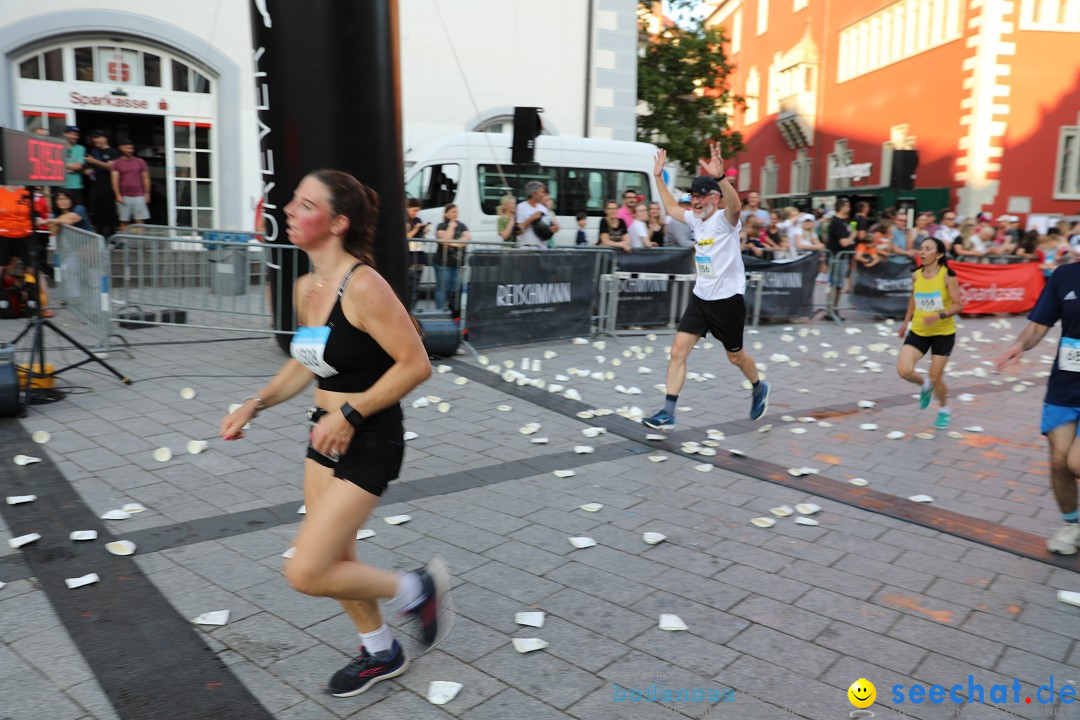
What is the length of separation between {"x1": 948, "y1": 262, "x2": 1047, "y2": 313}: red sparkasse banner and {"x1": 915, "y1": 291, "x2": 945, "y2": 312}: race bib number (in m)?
9.25

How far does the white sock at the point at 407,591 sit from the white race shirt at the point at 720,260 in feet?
14.5

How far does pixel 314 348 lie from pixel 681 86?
28.4 m

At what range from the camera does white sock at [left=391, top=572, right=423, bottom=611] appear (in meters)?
3.04

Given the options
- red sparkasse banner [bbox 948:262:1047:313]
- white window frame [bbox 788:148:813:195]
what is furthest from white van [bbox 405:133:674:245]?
white window frame [bbox 788:148:813:195]

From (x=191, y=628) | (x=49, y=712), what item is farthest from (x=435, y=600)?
(x=49, y=712)

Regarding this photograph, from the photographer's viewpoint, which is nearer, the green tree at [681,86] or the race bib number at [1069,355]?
the race bib number at [1069,355]

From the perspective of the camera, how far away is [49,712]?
2.84 metres

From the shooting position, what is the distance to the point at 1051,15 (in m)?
25.9

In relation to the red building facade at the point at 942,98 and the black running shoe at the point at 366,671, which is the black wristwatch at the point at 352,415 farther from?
the red building facade at the point at 942,98

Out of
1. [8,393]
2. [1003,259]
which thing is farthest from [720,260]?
[1003,259]

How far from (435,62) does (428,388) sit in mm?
10430

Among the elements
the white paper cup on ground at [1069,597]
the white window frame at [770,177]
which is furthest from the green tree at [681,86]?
the white paper cup on ground at [1069,597]

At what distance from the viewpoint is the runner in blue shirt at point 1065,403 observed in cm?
445

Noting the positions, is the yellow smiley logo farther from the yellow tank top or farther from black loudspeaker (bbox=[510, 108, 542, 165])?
black loudspeaker (bbox=[510, 108, 542, 165])
